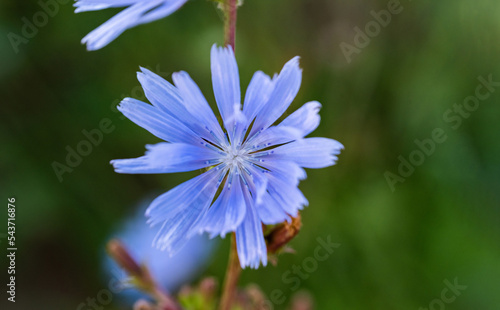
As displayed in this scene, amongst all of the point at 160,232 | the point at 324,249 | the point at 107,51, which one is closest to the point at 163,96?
the point at 160,232

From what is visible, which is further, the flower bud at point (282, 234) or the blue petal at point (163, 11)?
the flower bud at point (282, 234)

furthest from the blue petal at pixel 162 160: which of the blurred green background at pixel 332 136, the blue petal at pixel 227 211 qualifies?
the blurred green background at pixel 332 136

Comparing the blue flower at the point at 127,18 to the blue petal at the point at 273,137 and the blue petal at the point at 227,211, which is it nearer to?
the blue petal at the point at 273,137

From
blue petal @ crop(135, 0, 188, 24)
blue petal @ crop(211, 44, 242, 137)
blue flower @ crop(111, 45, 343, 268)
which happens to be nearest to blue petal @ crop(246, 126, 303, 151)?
blue flower @ crop(111, 45, 343, 268)

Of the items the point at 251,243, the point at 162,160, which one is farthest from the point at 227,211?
the point at 162,160

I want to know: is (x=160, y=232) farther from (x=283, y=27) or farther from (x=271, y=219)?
(x=283, y=27)

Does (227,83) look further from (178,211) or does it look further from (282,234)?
(282,234)
